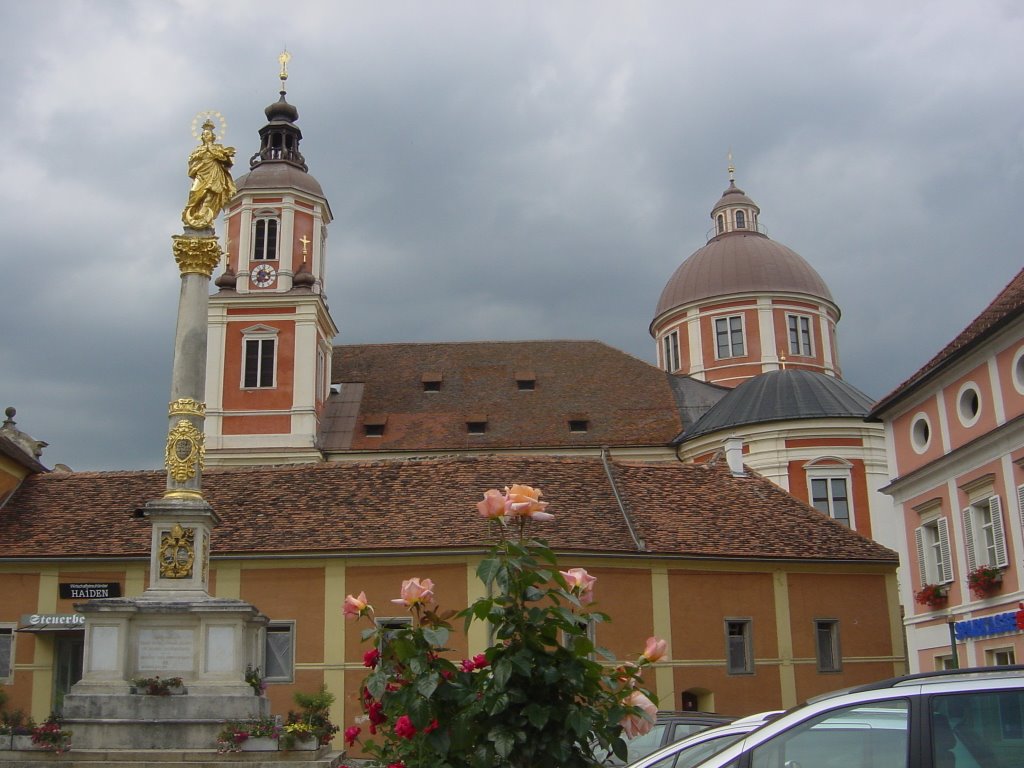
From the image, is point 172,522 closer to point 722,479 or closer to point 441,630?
point 441,630

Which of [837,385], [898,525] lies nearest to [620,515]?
[898,525]

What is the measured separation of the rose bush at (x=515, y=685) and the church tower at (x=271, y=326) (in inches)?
1535

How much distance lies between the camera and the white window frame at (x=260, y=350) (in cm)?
4522

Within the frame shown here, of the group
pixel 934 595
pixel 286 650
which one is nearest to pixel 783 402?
pixel 934 595

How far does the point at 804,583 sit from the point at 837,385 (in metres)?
17.6

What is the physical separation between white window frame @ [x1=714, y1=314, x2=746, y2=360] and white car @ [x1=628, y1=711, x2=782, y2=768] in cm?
4406

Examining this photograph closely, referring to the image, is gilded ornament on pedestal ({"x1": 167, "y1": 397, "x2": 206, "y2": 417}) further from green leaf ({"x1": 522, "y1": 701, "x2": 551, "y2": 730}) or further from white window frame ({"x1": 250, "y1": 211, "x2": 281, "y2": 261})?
white window frame ({"x1": 250, "y1": 211, "x2": 281, "y2": 261})

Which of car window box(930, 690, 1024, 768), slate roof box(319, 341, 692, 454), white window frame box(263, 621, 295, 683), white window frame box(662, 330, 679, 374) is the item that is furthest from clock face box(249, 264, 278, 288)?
car window box(930, 690, 1024, 768)

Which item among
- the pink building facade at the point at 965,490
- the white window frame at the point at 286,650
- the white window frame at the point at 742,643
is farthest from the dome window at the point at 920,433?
the white window frame at the point at 286,650

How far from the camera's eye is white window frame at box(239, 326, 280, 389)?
148 feet

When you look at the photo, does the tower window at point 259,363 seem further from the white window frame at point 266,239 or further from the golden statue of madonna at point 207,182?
the golden statue of madonna at point 207,182

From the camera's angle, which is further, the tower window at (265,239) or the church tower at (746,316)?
the church tower at (746,316)

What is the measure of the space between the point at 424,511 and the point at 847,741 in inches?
856

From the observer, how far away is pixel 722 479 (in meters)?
30.5
